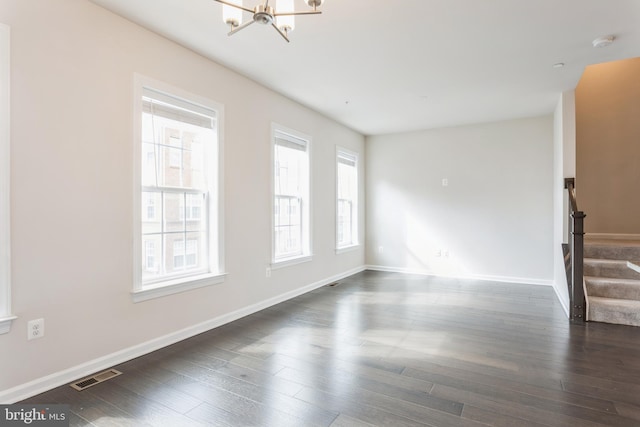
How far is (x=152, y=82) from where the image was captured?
2.84 metres

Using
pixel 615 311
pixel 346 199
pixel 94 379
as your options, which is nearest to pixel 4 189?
pixel 94 379

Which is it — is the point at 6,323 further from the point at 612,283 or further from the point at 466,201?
the point at 466,201

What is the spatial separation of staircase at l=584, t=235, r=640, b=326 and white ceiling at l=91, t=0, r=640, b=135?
2.10m

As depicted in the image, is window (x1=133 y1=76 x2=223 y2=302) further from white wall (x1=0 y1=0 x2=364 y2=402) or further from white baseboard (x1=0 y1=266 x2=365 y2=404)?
white baseboard (x1=0 y1=266 x2=365 y2=404)

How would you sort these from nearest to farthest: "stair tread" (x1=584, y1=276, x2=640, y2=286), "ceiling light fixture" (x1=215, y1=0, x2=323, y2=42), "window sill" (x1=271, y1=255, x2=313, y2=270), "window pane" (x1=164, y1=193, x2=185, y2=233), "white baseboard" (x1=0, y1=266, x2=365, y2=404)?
"ceiling light fixture" (x1=215, y1=0, x2=323, y2=42) → "white baseboard" (x1=0, y1=266, x2=365, y2=404) → "window pane" (x1=164, y1=193, x2=185, y2=233) → "stair tread" (x1=584, y1=276, x2=640, y2=286) → "window sill" (x1=271, y1=255, x2=313, y2=270)

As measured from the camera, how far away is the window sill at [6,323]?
199cm

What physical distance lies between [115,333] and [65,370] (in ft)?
1.21

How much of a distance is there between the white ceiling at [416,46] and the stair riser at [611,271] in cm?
221

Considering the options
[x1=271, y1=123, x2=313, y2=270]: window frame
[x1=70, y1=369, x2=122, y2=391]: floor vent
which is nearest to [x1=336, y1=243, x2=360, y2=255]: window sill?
[x1=271, y1=123, x2=313, y2=270]: window frame

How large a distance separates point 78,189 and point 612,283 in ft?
17.4

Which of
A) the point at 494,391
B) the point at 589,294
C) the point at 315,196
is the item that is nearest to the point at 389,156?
the point at 315,196

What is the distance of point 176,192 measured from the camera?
A: 10.2 feet

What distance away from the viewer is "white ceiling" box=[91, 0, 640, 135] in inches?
99.0

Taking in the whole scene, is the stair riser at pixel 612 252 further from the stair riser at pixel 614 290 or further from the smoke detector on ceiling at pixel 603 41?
the smoke detector on ceiling at pixel 603 41
